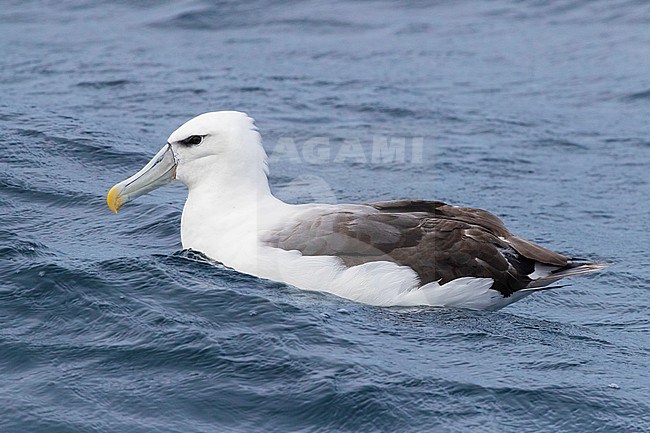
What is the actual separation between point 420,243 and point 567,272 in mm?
1031

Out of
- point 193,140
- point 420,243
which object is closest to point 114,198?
point 193,140

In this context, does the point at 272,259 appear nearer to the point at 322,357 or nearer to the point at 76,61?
the point at 322,357

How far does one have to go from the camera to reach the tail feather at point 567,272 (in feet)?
25.9

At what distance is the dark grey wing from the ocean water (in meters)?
0.29

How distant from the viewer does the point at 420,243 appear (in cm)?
777

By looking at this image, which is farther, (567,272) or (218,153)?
(218,153)

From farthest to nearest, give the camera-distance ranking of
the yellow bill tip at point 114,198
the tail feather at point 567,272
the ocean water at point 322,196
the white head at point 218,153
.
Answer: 1. the yellow bill tip at point 114,198
2. the white head at point 218,153
3. the tail feather at point 567,272
4. the ocean water at point 322,196

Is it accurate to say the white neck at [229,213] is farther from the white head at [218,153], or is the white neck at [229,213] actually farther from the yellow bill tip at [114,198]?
the yellow bill tip at [114,198]

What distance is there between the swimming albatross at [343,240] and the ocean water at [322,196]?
149 mm

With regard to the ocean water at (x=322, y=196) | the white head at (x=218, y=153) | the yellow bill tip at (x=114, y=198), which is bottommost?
the ocean water at (x=322, y=196)

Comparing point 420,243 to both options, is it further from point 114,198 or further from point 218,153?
point 114,198

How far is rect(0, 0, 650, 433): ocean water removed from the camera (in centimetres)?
617

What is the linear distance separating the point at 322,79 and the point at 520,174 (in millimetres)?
3985

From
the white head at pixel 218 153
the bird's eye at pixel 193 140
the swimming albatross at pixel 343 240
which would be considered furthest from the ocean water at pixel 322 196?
the bird's eye at pixel 193 140
